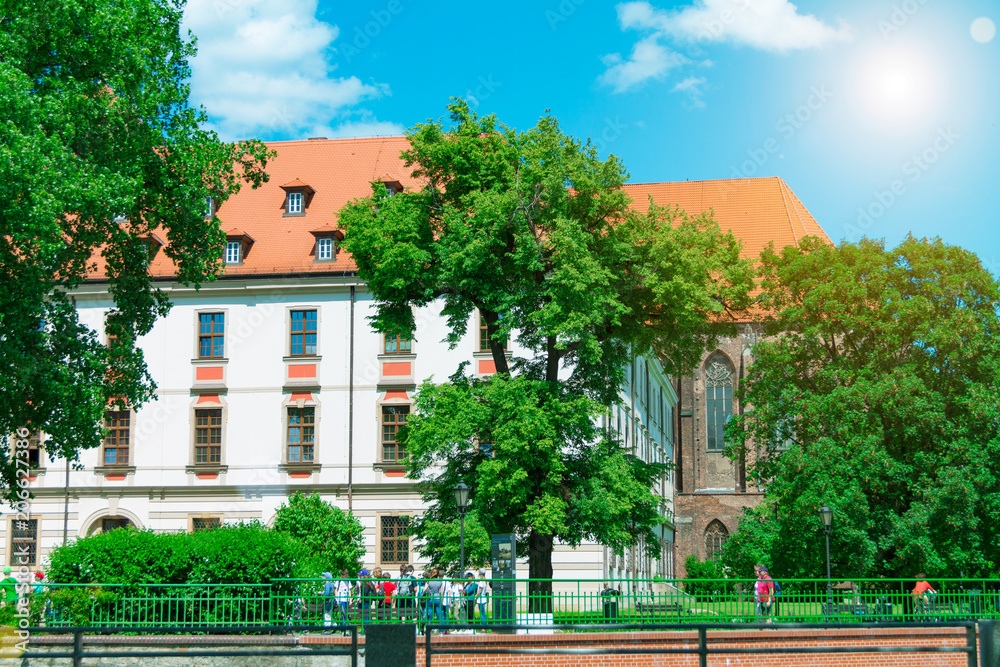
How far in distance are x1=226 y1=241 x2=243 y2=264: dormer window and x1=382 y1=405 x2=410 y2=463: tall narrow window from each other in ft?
24.4

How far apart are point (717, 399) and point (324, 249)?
31365 mm

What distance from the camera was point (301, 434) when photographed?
108ft

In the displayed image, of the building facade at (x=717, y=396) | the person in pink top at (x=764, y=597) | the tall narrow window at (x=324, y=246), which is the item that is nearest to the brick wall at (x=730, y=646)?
the person in pink top at (x=764, y=597)

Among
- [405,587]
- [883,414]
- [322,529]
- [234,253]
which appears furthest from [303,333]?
[883,414]

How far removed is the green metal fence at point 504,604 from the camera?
57.7ft

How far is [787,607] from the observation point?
2055 cm

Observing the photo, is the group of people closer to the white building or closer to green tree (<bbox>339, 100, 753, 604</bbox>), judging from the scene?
green tree (<bbox>339, 100, 753, 604</bbox>)

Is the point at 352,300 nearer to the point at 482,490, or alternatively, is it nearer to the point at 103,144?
the point at 482,490

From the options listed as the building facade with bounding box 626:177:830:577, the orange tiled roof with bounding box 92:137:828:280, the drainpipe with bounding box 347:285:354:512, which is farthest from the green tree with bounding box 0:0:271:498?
the building facade with bounding box 626:177:830:577

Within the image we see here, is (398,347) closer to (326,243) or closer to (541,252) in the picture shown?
(326,243)

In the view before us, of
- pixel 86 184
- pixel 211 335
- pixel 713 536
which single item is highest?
pixel 86 184

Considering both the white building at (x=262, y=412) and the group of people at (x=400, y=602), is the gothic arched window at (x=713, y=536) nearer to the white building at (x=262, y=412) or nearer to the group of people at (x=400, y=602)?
the white building at (x=262, y=412)

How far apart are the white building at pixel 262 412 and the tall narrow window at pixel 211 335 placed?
0.03 metres

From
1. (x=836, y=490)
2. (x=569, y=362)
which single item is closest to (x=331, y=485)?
(x=569, y=362)
